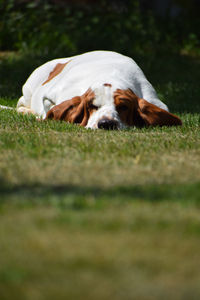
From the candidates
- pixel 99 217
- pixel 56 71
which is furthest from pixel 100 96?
pixel 99 217

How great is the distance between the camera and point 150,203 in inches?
90.4

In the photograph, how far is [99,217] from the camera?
6.83ft

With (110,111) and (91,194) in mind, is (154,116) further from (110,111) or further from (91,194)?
(91,194)

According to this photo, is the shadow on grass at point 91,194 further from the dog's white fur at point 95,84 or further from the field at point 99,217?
the dog's white fur at point 95,84

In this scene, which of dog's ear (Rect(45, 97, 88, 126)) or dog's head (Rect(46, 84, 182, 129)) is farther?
dog's ear (Rect(45, 97, 88, 126))

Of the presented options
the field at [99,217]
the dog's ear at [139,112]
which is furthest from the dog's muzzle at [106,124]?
the field at [99,217]

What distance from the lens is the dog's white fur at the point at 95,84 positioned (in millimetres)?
4902

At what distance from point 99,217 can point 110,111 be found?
2.75 m

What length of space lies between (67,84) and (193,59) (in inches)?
247

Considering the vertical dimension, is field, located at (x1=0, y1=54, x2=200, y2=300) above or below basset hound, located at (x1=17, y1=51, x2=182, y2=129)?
above

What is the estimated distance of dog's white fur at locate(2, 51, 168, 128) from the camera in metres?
4.90

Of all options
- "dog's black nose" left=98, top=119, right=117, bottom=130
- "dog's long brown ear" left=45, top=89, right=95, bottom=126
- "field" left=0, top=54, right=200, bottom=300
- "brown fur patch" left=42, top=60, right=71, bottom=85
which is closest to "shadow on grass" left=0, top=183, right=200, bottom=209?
"field" left=0, top=54, right=200, bottom=300

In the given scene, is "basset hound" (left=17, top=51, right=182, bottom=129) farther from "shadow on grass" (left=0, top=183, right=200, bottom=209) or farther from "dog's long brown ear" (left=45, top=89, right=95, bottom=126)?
"shadow on grass" (left=0, top=183, right=200, bottom=209)

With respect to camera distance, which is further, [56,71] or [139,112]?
[56,71]
